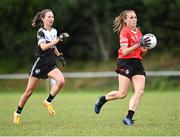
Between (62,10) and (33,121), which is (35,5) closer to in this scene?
(62,10)

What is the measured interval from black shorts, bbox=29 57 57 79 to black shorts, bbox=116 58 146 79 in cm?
173

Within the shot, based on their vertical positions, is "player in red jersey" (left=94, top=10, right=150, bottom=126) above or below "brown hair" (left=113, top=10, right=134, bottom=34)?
below

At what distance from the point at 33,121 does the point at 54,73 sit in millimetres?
1051

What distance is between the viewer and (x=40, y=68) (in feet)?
42.3

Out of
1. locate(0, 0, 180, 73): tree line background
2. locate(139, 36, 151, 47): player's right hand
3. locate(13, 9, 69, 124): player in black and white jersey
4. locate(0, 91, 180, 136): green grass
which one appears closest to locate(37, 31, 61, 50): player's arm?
locate(13, 9, 69, 124): player in black and white jersey

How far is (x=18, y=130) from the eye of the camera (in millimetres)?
11039

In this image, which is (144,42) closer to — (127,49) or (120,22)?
(127,49)

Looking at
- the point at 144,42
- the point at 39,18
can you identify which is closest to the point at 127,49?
the point at 144,42

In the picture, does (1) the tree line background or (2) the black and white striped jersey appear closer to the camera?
(2) the black and white striped jersey

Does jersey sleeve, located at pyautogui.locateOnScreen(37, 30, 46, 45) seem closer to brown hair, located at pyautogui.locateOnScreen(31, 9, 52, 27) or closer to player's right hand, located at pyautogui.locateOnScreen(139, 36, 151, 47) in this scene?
brown hair, located at pyautogui.locateOnScreen(31, 9, 52, 27)

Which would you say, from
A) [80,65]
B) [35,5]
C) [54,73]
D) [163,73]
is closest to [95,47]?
[80,65]

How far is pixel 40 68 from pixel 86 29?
28125 mm

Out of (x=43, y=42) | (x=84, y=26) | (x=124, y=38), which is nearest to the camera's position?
(x=124, y=38)

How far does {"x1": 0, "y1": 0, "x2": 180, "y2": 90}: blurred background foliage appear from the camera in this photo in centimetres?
3784
